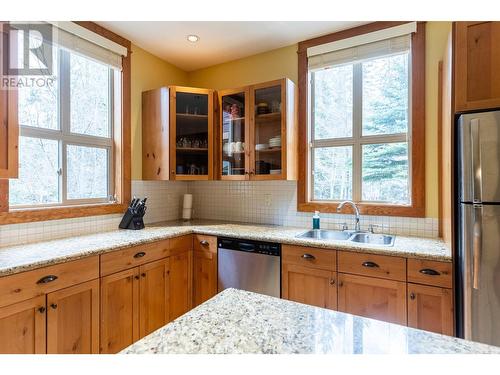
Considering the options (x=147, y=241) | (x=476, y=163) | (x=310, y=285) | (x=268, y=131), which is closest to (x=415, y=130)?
(x=476, y=163)

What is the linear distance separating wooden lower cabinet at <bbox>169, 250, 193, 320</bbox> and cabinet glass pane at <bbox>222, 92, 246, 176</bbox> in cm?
94

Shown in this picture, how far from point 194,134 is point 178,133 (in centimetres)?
17

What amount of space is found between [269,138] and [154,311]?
5.99 feet

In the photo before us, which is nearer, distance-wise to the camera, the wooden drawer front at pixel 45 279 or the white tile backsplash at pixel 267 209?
the wooden drawer front at pixel 45 279

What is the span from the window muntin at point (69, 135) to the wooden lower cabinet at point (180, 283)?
91 cm

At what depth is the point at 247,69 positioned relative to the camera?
3084 millimetres

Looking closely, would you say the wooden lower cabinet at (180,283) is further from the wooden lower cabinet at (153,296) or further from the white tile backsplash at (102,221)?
the white tile backsplash at (102,221)

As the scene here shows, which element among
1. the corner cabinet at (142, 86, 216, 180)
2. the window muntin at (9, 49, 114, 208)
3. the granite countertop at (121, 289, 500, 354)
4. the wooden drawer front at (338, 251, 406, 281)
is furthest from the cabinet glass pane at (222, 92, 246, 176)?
the granite countertop at (121, 289, 500, 354)

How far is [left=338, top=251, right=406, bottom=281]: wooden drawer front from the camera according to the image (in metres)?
1.80

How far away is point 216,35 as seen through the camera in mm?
2604

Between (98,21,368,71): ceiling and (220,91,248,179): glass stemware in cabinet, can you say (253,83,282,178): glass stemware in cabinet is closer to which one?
(220,91,248,179): glass stemware in cabinet

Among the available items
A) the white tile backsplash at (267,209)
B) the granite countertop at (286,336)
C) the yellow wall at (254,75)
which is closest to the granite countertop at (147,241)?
the white tile backsplash at (267,209)

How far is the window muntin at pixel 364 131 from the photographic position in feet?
7.86
